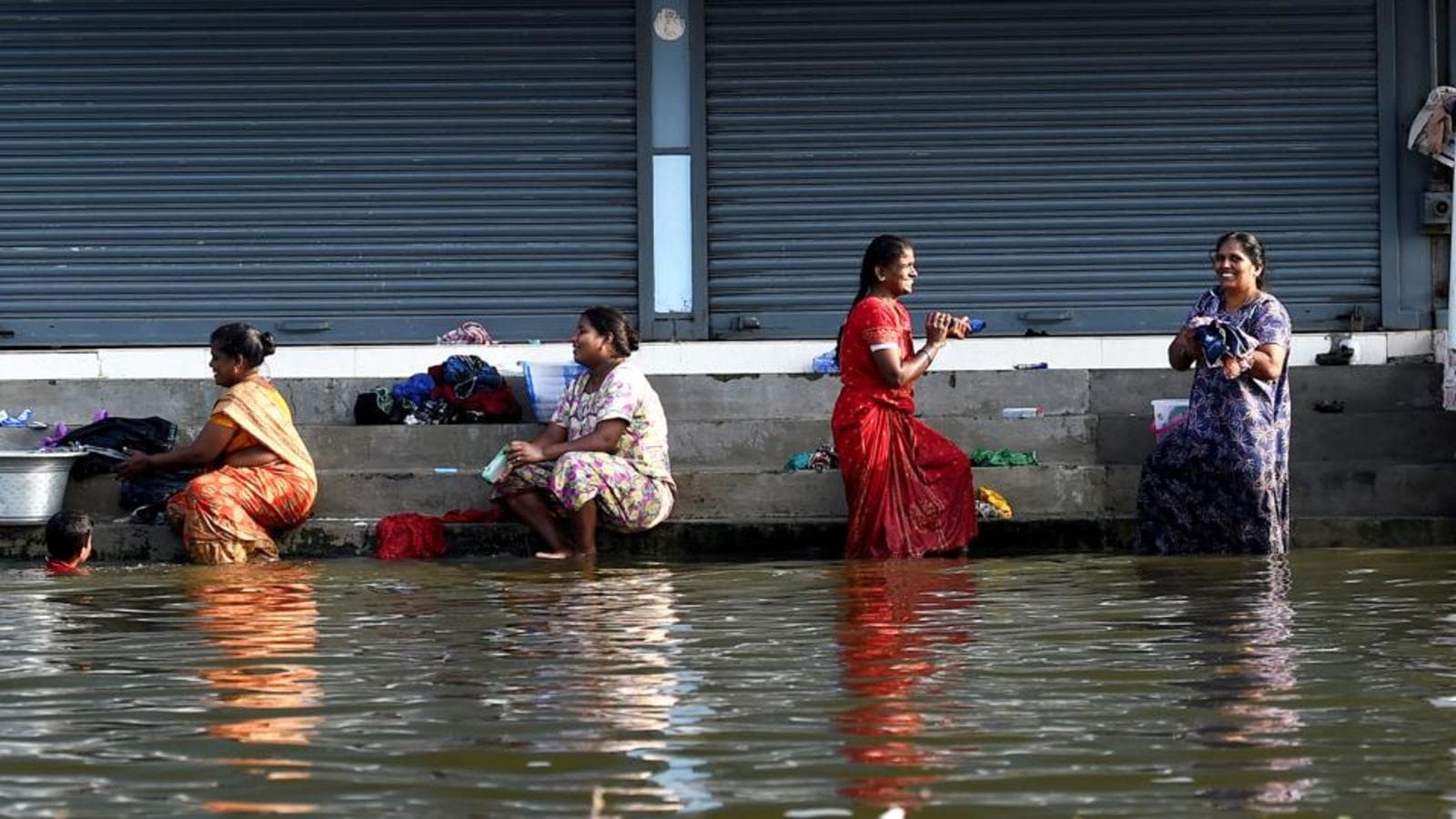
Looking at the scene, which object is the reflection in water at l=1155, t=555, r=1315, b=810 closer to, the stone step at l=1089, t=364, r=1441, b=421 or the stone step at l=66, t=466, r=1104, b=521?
the stone step at l=66, t=466, r=1104, b=521

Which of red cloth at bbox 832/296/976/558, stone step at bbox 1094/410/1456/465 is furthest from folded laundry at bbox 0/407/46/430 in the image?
stone step at bbox 1094/410/1456/465

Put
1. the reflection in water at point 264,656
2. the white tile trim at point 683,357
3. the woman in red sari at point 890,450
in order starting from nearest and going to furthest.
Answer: the reflection in water at point 264,656, the woman in red sari at point 890,450, the white tile trim at point 683,357

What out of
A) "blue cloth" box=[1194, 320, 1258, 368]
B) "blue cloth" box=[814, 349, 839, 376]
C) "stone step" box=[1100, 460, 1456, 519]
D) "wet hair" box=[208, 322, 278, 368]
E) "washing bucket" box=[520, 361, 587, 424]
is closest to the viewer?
"blue cloth" box=[1194, 320, 1258, 368]

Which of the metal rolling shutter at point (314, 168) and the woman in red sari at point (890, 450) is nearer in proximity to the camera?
the woman in red sari at point (890, 450)

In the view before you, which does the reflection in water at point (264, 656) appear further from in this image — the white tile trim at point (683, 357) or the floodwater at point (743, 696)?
the white tile trim at point (683, 357)

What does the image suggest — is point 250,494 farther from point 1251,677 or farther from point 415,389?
point 1251,677

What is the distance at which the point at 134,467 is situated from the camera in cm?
998

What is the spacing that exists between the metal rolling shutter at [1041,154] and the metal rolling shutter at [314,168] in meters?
0.77

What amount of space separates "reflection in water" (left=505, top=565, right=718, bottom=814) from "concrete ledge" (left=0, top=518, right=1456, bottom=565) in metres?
1.33

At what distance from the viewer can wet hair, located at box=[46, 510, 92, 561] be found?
30.0 feet

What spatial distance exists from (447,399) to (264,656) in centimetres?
505

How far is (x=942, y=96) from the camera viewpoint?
12.1 m

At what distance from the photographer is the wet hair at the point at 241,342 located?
9.91m

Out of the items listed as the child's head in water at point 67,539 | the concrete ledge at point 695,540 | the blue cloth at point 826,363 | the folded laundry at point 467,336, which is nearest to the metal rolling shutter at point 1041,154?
the blue cloth at point 826,363
